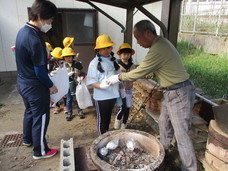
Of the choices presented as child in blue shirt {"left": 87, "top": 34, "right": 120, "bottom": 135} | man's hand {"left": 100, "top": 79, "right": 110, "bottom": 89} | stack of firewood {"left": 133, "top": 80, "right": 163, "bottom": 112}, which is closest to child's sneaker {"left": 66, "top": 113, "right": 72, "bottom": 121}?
child in blue shirt {"left": 87, "top": 34, "right": 120, "bottom": 135}

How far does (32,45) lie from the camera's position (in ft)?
7.64

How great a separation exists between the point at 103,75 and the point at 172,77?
99cm

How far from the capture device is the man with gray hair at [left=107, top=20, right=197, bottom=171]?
2305 mm

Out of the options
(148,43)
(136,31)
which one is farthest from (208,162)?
(136,31)

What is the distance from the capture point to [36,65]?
95.1 inches

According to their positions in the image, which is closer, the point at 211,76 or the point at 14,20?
the point at 211,76

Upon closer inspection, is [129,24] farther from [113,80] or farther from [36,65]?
[36,65]

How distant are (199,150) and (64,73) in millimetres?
2412

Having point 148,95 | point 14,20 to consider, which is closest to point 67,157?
point 148,95

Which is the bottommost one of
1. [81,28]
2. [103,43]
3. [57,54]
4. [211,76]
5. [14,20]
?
[211,76]

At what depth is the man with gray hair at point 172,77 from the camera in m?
2.30

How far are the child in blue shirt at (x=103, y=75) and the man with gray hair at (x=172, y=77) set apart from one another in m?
0.36

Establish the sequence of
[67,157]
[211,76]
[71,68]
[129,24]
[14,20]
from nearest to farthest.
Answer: [67,157]
[71,68]
[129,24]
[211,76]
[14,20]

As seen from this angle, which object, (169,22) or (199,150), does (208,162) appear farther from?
(169,22)
